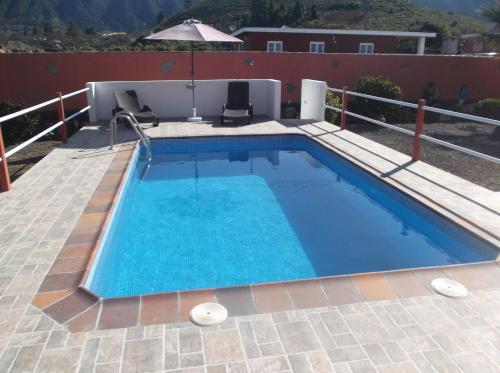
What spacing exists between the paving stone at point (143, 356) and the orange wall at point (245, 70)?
35.5 feet

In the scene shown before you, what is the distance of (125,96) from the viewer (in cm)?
978

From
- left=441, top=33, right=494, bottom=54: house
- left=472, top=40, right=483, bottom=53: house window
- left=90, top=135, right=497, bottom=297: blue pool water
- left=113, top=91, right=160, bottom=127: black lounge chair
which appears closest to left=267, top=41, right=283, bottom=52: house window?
left=113, top=91, right=160, bottom=127: black lounge chair

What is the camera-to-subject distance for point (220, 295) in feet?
9.94

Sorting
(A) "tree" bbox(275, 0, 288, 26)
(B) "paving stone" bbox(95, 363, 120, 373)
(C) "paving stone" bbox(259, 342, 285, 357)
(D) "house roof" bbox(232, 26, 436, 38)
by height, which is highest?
(A) "tree" bbox(275, 0, 288, 26)

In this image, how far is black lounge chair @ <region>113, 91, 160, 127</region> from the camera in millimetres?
9477

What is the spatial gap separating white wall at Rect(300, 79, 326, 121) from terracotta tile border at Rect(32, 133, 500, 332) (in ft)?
23.5

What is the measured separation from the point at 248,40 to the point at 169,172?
17.4 m

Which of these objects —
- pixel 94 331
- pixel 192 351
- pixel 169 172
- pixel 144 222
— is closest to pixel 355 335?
pixel 192 351

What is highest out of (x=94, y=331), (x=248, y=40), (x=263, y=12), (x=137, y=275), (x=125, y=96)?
(x=263, y=12)

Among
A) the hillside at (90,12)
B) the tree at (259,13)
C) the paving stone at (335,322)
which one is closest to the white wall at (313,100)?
the paving stone at (335,322)

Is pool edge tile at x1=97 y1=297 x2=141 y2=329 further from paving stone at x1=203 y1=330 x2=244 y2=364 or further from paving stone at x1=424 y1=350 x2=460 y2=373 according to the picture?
paving stone at x1=424 y1=350 x2=460 y2=373

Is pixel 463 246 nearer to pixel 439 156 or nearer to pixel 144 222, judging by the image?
pixel 144 222

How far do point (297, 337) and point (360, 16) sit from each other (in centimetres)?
5975

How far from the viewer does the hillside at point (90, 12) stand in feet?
316
